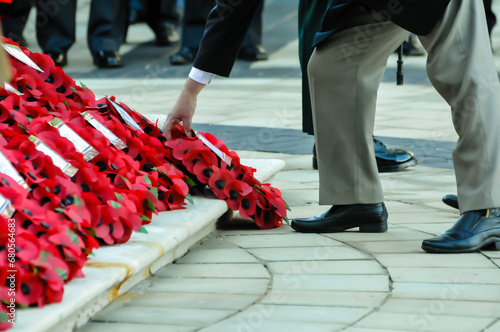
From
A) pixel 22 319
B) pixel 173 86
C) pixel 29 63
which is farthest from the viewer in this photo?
pixel 173 86

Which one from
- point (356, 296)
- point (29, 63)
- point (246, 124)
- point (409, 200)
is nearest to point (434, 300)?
point (356, 296)

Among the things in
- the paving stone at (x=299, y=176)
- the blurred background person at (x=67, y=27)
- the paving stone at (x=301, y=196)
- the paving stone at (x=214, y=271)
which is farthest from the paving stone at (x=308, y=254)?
the blurred background person at (x=67, y=27)

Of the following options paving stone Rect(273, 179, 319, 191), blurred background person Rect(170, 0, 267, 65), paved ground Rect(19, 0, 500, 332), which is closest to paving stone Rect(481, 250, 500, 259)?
paved ground Rect(19, 0, 500, 332)

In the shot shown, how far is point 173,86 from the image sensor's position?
7871 millimetres

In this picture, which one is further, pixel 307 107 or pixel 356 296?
pixel 307 107

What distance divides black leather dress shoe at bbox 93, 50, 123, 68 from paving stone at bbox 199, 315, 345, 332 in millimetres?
7268

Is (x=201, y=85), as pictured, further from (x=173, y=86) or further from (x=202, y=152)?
(x=173, y=86)

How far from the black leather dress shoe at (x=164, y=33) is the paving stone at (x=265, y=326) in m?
8.74

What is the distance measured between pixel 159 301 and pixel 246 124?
3544mm

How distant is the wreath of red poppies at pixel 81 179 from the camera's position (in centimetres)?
211

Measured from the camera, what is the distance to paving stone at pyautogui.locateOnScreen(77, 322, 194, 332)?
6.95ft

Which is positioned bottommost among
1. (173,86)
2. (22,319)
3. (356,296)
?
(173,86)

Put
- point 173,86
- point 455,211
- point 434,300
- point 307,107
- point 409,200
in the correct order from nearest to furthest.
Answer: point 434,300 < point 455,211 < point 409,200 < point 307,107 < point 173,86

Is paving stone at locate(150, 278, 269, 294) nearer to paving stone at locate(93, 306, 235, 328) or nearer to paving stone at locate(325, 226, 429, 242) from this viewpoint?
paving stone at locate(93, 306, 235, 328)
